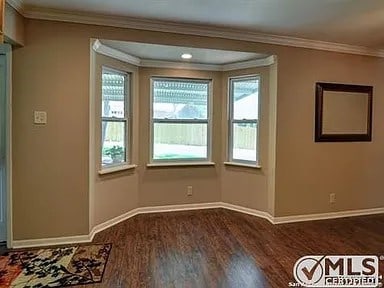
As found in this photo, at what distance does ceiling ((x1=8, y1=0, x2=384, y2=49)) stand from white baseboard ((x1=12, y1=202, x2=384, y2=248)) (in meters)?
2.39

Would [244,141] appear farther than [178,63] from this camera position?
Yes

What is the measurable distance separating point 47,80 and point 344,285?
3.38 m

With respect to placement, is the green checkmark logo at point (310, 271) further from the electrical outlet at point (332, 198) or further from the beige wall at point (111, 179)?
the beige wall at point (111, 179)

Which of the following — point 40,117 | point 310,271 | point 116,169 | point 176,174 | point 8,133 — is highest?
point 40,117

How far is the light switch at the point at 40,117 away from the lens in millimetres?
3490

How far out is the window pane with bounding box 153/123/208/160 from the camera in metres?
5.11

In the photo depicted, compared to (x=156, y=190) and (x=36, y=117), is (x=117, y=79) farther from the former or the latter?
(x=156, y=190)

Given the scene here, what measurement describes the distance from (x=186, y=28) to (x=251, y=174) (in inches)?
89.8

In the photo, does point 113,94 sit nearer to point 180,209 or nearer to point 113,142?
point 113,142

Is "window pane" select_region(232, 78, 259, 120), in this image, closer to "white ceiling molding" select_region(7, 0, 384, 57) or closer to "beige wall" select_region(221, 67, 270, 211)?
"beige wall" select_region(221, 67, 270, 211)

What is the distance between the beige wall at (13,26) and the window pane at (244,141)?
3.12 metres

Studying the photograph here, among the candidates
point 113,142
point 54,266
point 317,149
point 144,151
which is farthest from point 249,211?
point 54,266

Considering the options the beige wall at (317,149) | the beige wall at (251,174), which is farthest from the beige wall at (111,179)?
the beige wall at (317,149)
